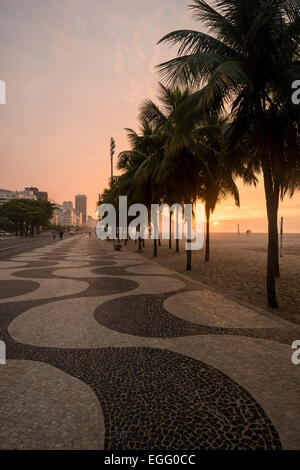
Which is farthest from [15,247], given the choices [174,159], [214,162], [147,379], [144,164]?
[147,379]

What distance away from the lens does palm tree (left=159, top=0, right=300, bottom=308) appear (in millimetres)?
5414

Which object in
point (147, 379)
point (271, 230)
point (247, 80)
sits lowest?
point (147, 379)

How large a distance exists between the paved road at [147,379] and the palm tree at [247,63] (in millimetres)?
2996

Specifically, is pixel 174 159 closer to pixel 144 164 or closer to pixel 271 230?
pixel 144 164

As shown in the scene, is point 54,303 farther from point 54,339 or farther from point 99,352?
point 99,352

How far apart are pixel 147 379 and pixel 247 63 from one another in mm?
7719

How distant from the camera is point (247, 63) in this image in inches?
240

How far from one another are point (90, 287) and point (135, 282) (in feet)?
6.43

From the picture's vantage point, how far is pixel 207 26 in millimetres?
6656

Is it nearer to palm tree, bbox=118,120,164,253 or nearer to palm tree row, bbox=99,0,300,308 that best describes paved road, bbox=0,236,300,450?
palm tree row, bbox=99,0,300,308

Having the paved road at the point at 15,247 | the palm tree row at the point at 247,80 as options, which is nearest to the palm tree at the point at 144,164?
the palm tree row at the point at 247,80

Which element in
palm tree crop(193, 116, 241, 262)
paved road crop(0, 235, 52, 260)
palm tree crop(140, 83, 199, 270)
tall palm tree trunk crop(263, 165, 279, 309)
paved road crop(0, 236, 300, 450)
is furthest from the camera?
paved road crop(0, 235, 52, 260)

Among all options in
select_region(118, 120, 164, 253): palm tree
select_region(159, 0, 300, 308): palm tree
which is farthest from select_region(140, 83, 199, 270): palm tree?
select_region(159, 0, 300, 308): palm tree

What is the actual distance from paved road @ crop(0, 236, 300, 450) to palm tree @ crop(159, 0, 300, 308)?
300cm
